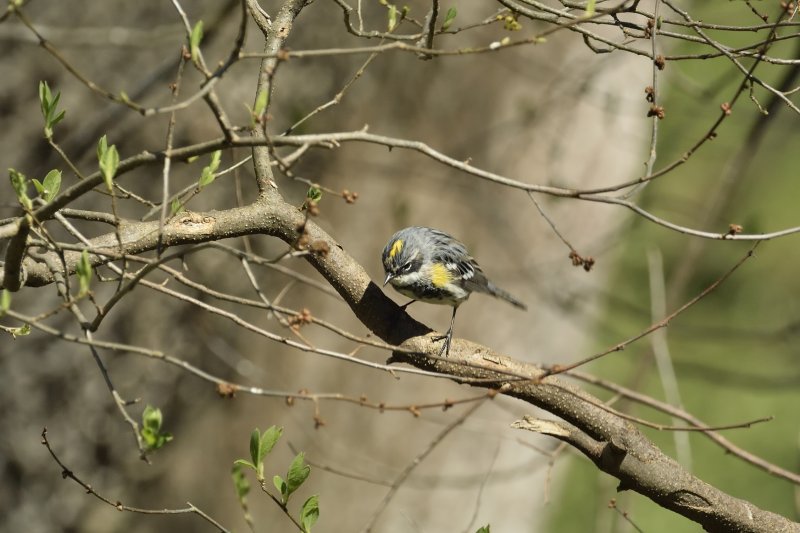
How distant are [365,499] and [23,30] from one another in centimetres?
394

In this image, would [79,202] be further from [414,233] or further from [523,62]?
[523,62]

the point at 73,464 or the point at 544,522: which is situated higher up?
the point at 544,522

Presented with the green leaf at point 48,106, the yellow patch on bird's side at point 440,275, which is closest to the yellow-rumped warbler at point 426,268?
the yellow patch on bird's side at point 440,275

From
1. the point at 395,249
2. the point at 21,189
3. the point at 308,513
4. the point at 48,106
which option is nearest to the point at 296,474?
the point at 308,513

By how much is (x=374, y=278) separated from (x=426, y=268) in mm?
1904

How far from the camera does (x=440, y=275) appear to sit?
13.1ft

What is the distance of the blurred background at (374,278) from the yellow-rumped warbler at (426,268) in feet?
2.08

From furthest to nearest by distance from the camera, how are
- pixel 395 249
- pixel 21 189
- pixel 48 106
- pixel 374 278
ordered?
pixel 374 278 → pixel 395 249 → pixel 48 106 → pixel 21 189

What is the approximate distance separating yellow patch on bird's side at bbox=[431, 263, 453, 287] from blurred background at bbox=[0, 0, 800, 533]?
0.79m

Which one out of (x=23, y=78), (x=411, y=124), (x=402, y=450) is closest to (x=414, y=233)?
(x=411, y=124)

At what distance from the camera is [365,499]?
6.36 m

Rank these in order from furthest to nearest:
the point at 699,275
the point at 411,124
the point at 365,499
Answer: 1. the point at 699,275
2. the point at 365,499
3. the point at 411,124

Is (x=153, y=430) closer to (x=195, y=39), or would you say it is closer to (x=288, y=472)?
(x=288, y=472)

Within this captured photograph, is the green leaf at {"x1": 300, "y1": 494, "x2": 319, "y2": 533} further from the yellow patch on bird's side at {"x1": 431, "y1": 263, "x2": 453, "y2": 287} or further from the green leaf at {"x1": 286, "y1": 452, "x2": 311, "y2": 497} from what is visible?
the yellow patch on bird's side at {"x1": 431, "y1": 263, "x2": 453, "y2": 287}
